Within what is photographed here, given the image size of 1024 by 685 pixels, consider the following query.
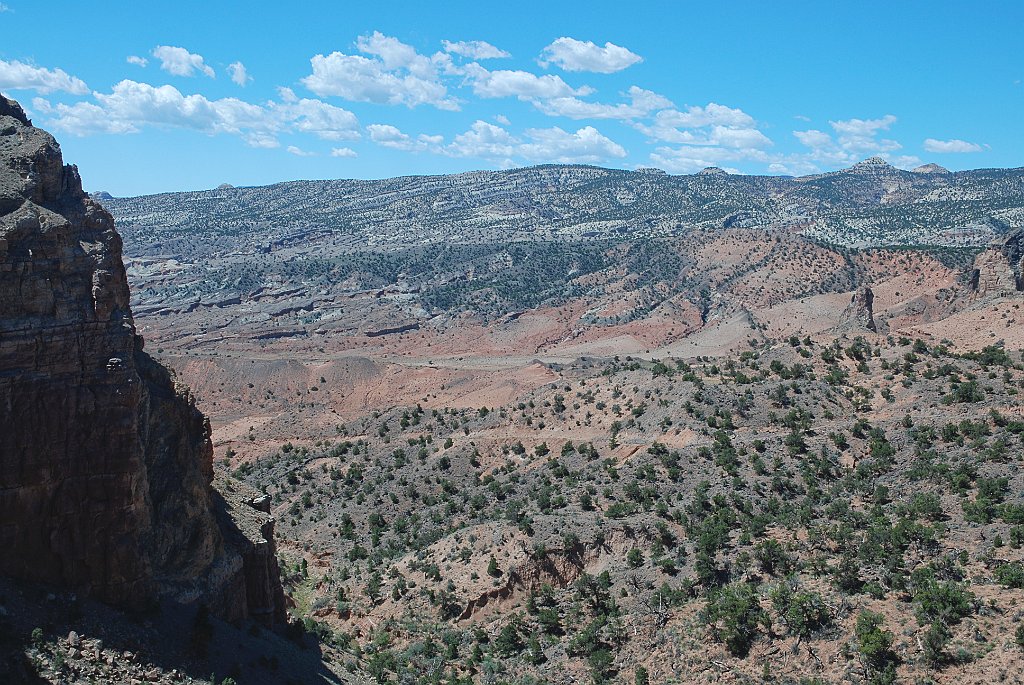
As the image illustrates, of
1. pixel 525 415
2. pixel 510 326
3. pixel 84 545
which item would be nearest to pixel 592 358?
pixel 510 326

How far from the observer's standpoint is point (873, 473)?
33719 mm

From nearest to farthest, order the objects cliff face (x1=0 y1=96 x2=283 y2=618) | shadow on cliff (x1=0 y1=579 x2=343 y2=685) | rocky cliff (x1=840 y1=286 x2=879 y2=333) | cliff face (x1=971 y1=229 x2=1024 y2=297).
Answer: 1. shadow on cliff (x1=0 y1=579 x2=343 y2=685)
2. cliff face (x1=0 y1=96 x2=283 y2=618)
3. rocky cliff (x1=840 y1=286 x2=879 y2=333)
4. cliff face (x1=971 y1=229 x2=1024 y2=297)

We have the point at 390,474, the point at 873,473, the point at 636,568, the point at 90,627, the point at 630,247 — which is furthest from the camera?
the point at 630,247

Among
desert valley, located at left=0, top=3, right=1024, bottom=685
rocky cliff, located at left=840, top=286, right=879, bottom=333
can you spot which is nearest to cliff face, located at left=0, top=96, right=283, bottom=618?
desert valley, located at left=0, top=3, right=1024, bottom=685

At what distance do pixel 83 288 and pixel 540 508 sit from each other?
21198 millimetres

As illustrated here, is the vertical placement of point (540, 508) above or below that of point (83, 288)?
below

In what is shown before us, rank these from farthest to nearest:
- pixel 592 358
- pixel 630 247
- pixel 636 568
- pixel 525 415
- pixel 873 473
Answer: pixel 630 247, pixel 592 358, pixel 525 415, pixel 873 473, pixel 636 568

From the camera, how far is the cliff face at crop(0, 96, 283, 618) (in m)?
19.4

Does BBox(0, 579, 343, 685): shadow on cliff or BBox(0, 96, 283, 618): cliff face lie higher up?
BBox(0, 96, 283, 618): cliff face

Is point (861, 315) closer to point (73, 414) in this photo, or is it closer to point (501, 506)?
point (501, 506)

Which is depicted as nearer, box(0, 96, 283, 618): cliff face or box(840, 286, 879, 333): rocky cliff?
box(0, 96, 283, 618): cliff face

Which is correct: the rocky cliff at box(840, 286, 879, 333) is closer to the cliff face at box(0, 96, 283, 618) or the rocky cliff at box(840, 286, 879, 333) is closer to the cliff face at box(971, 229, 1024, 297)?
the cliff face at box(971, 229, 1024, 297)

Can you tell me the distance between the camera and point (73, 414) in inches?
785

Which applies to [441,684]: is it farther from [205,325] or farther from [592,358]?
[205,325]
